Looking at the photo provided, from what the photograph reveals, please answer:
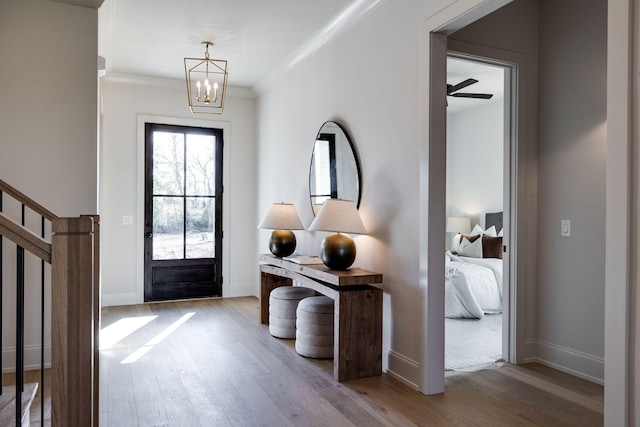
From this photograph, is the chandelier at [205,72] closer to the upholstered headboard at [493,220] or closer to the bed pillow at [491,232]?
the bed pillow at [491,232]

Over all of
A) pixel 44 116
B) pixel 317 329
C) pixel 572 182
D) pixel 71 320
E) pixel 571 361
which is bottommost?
pixel 571 361

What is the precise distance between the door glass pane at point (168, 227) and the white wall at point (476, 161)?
14.5 ft

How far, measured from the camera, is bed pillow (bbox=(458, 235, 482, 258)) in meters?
6.08

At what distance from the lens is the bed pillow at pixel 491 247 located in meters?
5.98

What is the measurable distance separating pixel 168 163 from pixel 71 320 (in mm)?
4717

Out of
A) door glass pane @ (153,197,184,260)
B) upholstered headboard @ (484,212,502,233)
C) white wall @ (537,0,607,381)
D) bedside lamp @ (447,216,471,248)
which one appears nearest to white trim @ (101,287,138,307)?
door glass pane @ (153,197,184,260)

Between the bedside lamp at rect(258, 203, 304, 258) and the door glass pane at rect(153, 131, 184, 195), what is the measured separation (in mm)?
1913

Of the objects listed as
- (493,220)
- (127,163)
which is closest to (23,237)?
(127,163)

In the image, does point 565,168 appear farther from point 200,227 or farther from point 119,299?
point 119,299

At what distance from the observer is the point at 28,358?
3.41 meters

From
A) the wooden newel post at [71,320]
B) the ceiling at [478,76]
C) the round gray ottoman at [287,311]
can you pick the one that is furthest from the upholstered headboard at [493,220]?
the wooden newel post at [71,320]

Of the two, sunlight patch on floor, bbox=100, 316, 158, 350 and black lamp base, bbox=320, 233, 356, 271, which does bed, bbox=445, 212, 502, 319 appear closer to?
black lamp base, bbox=320, 233, 356, 271

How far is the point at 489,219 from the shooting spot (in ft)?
22.7

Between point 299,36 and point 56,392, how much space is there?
3.80 metres
